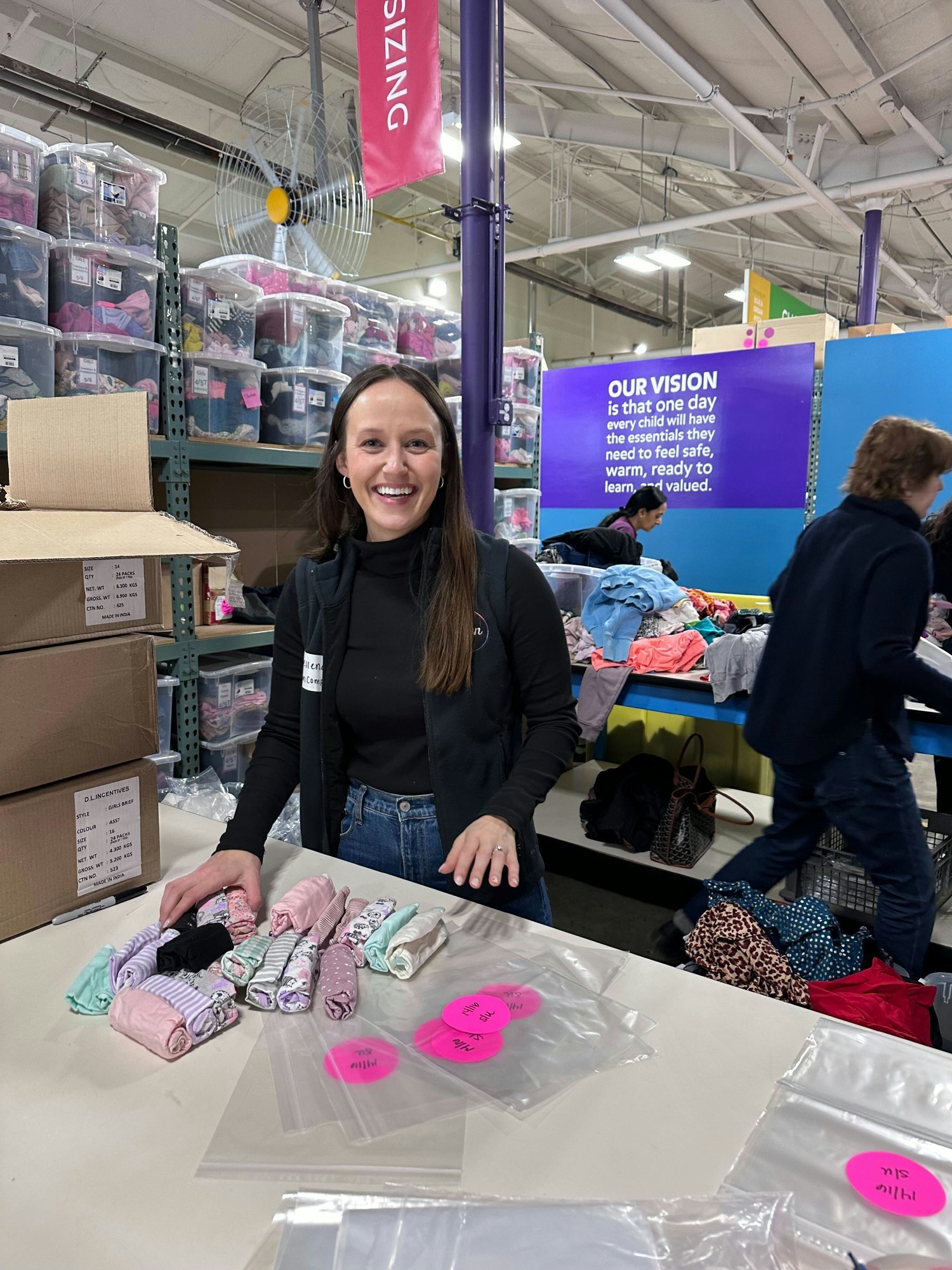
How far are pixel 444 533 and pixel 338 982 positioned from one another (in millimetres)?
773

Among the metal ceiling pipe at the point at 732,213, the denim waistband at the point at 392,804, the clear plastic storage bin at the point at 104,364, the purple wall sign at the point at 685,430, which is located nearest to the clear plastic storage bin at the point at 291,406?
the clear plastic storage bin at the point at 104,364

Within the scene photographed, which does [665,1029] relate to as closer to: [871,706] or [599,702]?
[871,706]

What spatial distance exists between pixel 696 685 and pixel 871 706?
2.99 feet

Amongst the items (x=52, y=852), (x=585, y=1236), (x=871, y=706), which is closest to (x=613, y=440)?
(x=871, y=706)

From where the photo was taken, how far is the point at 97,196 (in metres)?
2.43

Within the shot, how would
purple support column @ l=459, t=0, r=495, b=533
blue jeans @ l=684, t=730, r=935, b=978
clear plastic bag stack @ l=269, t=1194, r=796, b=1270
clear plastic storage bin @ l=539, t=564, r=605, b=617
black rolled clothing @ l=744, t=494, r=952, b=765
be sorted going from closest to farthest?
1. clear plastic bag stack @ l=269, t=1194, r=796, b=1270
2. black rolled clothing @ l=744, t=494, r=952, b=765
3. blue jeans @ l=684, t=730, r=935, b=978
4. purple support column @ l=459, t=0, r=495, b=533
5. clear plastic storage bin @ l=539, t=564, r=605, b=617

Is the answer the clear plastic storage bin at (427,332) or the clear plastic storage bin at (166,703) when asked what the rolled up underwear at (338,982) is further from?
the clear plastic storage bin at (427,332)

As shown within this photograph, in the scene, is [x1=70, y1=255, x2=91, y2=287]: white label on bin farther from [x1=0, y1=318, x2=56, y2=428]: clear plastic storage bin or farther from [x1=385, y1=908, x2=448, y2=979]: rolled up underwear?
[x1=385, y1=908, x2=448, y2=979]: rolled up underwear

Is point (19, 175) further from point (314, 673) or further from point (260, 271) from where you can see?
point (314, 673)

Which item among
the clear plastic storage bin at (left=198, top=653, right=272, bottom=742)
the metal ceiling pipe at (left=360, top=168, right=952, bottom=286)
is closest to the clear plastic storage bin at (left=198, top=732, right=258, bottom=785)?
the clear plastic storage bin at (left=198, top=653, right=272, bottom=742)

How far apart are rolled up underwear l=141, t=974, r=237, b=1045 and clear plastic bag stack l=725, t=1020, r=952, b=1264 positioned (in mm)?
550

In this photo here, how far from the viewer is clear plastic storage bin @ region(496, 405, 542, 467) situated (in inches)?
166

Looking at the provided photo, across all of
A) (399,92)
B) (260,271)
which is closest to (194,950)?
(260,271)

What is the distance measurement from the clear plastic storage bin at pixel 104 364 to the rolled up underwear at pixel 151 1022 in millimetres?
1962
